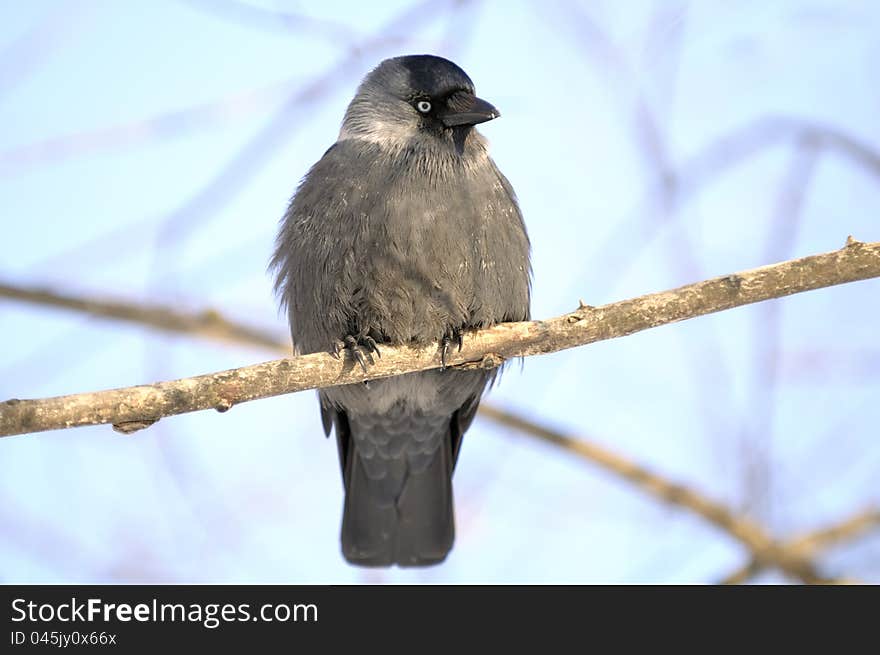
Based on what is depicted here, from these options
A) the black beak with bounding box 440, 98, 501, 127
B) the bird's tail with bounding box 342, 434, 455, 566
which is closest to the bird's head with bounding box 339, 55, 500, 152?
the black beak with bounding box 440, 98, 501, 127

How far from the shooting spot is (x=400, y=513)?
18.5 feet

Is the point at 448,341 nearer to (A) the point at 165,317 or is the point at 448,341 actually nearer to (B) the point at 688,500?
(B) the point at 688,500

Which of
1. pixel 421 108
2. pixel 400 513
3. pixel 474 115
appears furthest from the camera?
pixel 400 513

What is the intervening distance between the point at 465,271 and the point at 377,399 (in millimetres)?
982

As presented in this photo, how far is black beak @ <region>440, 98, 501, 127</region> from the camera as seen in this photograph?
4789mm

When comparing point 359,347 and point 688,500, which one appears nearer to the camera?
point 359,347

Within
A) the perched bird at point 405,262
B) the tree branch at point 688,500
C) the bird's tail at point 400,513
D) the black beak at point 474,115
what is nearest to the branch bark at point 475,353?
the perched bird at point 405,262

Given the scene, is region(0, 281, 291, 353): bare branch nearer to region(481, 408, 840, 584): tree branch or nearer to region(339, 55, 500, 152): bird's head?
region(339, 55, 500, 152): bird's head

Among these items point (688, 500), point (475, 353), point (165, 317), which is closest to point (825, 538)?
point (688, 500)

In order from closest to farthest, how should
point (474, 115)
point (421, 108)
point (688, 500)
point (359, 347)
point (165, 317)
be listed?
point (359, 347) → point (474, 115) → point (421, 108) → point (688, 500) → point (165, 317)

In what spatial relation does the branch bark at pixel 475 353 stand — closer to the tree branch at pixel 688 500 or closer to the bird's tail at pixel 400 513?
the tree branch at pixel 688 500

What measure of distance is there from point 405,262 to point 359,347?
0.46m

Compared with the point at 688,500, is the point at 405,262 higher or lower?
higher

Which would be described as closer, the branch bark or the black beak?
the branch bark
